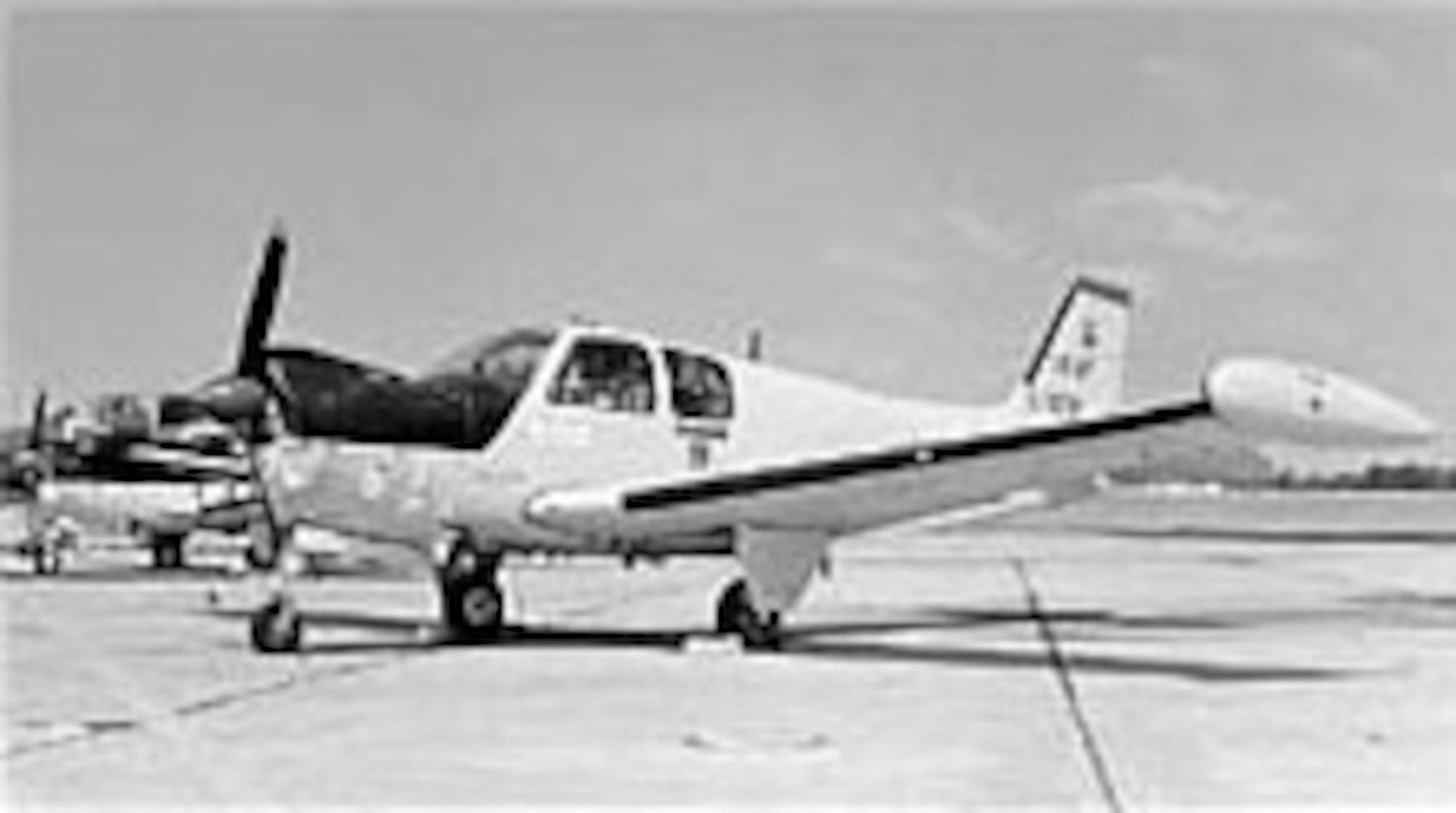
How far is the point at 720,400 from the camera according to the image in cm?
1410

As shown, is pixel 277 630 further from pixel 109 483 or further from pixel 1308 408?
pixel 109 483

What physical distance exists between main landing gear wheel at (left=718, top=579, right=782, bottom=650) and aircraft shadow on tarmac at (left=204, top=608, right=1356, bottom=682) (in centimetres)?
17

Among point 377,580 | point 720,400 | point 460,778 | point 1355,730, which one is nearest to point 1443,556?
point 377,580

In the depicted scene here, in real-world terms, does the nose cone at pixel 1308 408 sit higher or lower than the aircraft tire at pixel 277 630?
higher

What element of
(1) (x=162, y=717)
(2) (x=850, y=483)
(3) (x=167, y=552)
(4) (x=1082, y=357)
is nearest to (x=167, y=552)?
(3) (x=167, y=552)

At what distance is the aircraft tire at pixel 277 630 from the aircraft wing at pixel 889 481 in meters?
1.79

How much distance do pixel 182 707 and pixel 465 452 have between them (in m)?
3.75

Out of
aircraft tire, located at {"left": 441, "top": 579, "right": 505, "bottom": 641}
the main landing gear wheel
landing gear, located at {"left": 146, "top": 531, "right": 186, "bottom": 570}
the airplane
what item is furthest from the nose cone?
landing gear, located at {"left": 146, "top": 531, "right": 186, "bottom": 570}

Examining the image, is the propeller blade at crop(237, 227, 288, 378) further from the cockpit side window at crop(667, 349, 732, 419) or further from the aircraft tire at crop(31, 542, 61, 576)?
the aircraft tire at crop(31, 542, 61, 576)

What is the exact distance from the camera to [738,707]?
1004cm

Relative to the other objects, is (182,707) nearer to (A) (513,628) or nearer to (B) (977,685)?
(B) (977,685)

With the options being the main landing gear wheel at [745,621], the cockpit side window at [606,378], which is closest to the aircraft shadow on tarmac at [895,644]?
the main landing gear wheel at [745,621]

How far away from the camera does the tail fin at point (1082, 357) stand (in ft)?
60.6

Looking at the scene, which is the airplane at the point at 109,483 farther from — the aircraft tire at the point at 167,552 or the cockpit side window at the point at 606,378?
the cockpit side window at the point at 606,378
